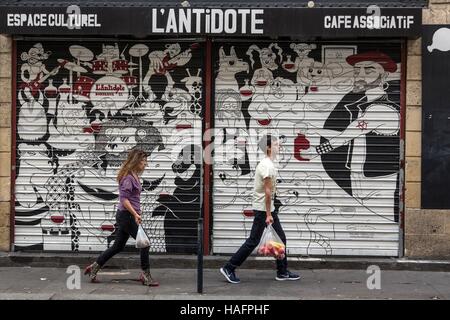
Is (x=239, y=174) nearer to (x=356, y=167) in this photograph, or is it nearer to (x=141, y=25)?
(x=356, y=167)

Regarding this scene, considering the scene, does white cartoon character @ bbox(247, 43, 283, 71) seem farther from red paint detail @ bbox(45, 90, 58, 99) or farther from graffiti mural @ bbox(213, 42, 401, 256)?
red paint detail @ bbox(45, 90, 58, 99)

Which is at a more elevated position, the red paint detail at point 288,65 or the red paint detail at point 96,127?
the red paint detail at point 288,65

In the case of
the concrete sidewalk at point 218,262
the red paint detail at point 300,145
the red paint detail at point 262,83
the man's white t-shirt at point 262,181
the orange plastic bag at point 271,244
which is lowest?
the concrete sidewalk at point 218,262

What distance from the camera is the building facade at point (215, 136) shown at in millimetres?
10305

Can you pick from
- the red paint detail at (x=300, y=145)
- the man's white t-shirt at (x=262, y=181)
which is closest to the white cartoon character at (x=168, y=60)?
the red paint detail at (x=300, y=145)

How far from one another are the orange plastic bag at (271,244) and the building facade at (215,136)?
4.84 feet

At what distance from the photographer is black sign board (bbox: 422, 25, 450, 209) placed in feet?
33.1

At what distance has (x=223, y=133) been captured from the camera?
1043 centimetres

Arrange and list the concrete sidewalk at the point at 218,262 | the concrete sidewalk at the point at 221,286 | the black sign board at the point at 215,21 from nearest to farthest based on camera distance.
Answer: the concrete sidewalk at the point at 221,286
the black sign board at the point at 215,21
the concrete sidewalk at the point at 218,262

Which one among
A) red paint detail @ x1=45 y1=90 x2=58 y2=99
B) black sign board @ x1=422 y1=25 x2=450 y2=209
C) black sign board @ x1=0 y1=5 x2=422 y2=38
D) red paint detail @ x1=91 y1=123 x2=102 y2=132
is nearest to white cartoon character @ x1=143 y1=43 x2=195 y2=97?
black sign board @ x1=0 y1=5 x2=422 y2=38

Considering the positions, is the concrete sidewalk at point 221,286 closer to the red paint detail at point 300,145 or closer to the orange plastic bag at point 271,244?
the orange plastic bag at point 271,244

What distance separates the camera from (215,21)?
9.93 m

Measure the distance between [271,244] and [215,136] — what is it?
2316 millimetres

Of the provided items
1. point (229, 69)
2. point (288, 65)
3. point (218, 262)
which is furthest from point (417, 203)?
point (229, 69)
